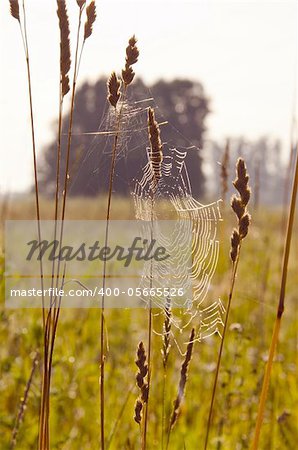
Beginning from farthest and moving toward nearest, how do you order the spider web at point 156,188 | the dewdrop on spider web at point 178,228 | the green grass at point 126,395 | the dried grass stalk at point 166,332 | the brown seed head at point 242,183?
the green grass at point 126,395
the dewdrop on spider web at point 178,228
the spider web at point 156,188
the dried grass stalk at point 166,332
the brown seed head at point 242,183

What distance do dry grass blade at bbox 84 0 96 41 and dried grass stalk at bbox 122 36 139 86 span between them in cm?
7

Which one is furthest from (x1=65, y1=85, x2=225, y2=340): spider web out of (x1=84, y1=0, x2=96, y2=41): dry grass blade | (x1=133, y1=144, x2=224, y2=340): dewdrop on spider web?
(x1=84, y1=0, x2=96, y2=41): dry grass blade

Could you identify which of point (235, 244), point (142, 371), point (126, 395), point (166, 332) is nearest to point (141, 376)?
point (142, 371)

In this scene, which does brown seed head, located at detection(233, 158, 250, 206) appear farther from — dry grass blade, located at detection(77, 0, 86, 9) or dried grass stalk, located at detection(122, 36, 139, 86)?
dry grass blade, located at detection(77, 0, 86, 9)

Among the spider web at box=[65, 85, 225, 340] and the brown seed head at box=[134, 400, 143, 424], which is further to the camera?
the spider web at box=[65, 85, 225, 340]

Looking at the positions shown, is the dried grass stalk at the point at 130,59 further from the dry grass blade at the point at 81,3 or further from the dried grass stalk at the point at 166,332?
the dried grass stalk at the point at 166,332

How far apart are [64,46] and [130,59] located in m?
0.10

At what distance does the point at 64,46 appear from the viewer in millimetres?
913

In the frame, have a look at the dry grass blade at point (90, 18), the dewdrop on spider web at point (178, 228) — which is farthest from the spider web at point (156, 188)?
the dry grass blade at point (90, 18)

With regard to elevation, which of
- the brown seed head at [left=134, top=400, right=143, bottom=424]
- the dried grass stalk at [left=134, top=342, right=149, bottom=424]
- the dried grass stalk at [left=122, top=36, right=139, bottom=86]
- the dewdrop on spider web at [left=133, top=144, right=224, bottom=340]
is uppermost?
the dried grass stalk at [left=122, top=36, right=139, bottom=86]

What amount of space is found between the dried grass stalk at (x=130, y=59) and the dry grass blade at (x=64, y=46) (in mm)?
82

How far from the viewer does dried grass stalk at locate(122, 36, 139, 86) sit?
908mm

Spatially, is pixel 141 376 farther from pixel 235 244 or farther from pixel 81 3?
pixel 81 3

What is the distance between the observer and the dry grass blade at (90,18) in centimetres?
94
